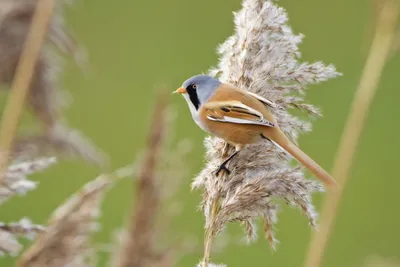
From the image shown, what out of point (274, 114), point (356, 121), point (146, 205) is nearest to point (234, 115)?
point (274, 114)

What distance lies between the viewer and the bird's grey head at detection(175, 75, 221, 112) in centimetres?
239

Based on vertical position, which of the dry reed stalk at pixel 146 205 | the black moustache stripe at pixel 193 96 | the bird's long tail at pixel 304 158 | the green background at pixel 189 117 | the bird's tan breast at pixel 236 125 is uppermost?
the green background at pixel 189 117

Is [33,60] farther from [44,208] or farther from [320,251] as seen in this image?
[44,208]

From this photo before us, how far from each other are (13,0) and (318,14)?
6471 millimetres

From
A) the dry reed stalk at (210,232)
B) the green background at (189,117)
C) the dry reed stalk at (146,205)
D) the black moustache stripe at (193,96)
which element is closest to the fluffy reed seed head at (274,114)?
the dry reed stalk at (210,232)

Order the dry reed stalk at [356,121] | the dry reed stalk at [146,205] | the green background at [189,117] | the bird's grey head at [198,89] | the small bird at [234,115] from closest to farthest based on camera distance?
the dry reed stalk at [146,205] → the dry reed stalk at [356,121] → the small bird at [234,115] → the bird's grey head at [198,89] → the green background at [189,117]

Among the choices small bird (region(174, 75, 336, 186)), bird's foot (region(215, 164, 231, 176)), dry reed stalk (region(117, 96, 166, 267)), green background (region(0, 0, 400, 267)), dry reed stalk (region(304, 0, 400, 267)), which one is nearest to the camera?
dry reed stalk (region(117, 96, 166, 267))

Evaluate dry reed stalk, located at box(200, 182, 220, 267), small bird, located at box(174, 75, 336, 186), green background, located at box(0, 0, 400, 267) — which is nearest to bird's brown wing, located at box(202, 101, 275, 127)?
small bird, located at box(174, 75, 336, 186)

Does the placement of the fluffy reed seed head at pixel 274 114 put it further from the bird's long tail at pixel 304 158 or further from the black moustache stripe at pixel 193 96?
the black moustache stripe at pixel 193 96

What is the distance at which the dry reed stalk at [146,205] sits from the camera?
1.76m

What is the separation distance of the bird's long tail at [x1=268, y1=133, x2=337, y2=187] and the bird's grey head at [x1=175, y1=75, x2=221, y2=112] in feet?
0.75

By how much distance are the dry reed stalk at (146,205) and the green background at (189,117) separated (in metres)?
4.28

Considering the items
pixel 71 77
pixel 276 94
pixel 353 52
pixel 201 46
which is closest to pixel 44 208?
pixel 71 77

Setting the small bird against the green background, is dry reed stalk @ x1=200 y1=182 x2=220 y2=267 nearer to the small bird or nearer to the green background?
the small bird
